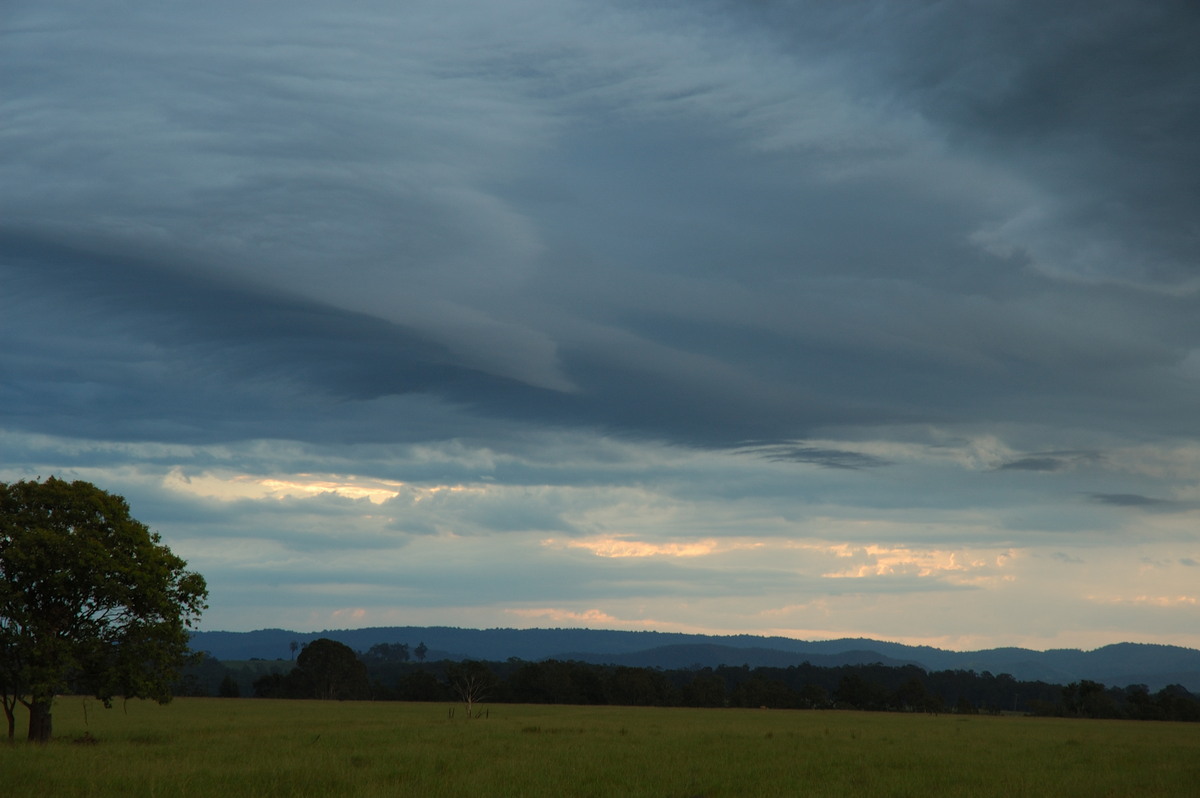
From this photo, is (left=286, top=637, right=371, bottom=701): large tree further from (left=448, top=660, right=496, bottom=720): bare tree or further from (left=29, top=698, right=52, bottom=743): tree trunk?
(left=29, top=698, right=52, bottom=743): tree trunk

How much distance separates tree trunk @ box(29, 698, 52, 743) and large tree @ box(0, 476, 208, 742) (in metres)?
0.04

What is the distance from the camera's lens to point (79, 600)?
1463 inches

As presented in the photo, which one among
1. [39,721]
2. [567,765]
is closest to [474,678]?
[39,721]

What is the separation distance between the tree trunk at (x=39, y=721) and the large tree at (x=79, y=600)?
0.13 ft

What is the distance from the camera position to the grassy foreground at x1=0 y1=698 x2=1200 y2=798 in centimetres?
2564

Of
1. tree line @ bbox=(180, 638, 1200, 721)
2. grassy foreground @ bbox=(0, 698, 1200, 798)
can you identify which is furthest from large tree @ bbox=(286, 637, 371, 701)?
grassy foreground @ bbox=(0, 698, 1200, 798)

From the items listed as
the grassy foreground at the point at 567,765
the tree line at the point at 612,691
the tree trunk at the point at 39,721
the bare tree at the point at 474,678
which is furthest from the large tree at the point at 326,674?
the tree trunk at the point at 39,721

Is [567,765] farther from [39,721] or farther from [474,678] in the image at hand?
[474,678]

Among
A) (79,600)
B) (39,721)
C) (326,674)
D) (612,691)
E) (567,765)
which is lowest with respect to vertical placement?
(612,691)

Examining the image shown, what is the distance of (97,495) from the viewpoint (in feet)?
124

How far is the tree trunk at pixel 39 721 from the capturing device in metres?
36.3

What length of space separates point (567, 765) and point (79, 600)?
2037 centimetres

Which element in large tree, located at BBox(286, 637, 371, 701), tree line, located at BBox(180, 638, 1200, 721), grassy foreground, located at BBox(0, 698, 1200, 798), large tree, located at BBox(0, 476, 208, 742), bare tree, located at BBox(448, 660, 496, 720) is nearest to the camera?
grassy foreground, located at BBox(0, 698, 1200, 798)

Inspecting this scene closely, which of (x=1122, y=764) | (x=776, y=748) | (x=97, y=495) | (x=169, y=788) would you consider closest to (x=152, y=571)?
(x=97, y=495)
